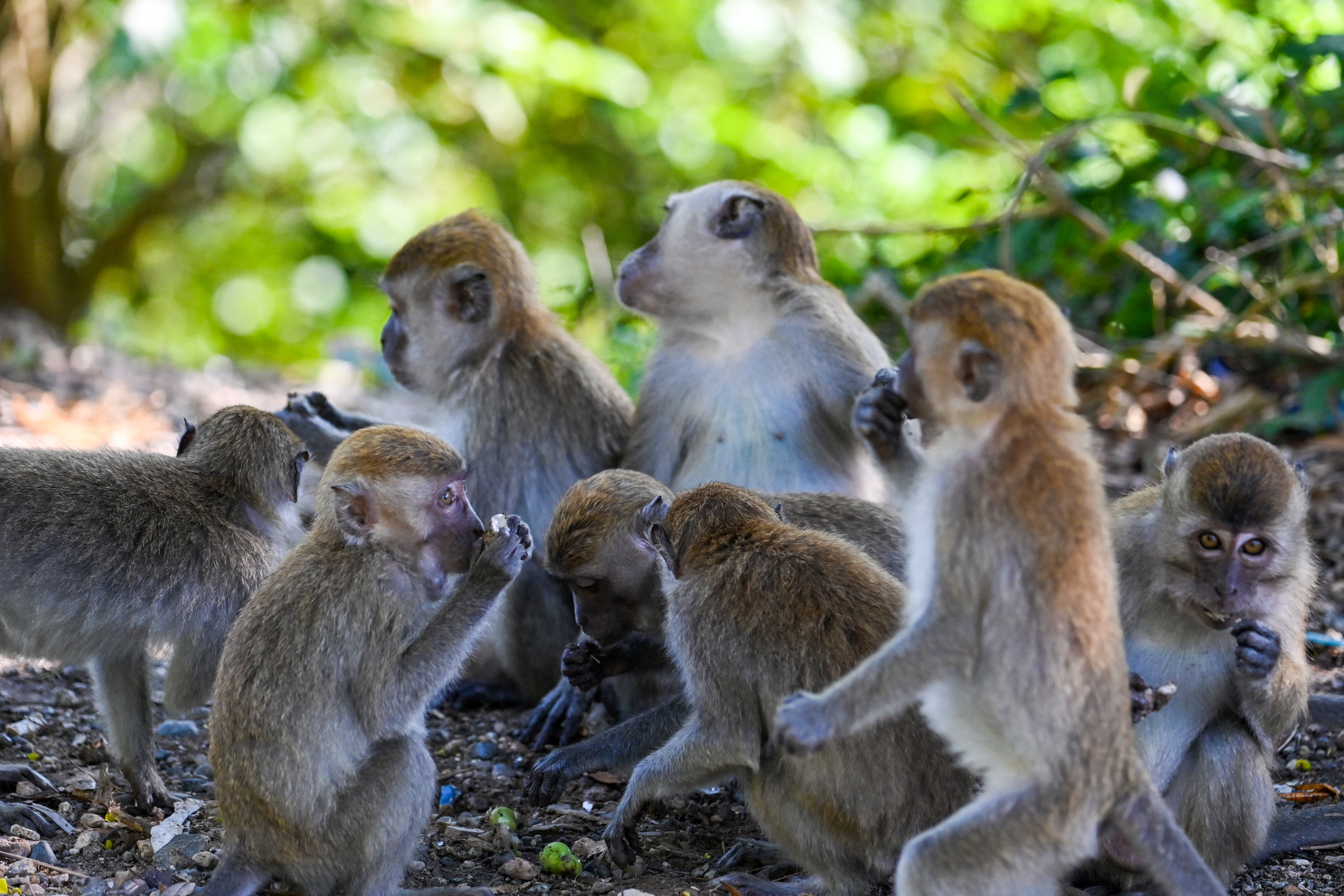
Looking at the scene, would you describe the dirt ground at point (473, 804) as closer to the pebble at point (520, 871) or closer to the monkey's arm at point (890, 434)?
the pebble at point (520, 871)

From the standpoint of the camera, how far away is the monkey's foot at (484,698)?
5.12m

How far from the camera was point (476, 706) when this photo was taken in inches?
202

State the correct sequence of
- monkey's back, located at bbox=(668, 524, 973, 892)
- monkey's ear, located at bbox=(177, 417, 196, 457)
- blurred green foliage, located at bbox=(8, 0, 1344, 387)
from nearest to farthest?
monkey's back, located at bbox=(668, 524, 973, 892), monkey's ear, located at bbox=(177, 417, 196, 457), blurred green foliage, located at bbox=(8, 0, 1344, 387)

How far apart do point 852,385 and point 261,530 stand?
2022 mm

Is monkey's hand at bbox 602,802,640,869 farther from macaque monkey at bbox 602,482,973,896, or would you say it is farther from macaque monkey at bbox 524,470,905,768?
macaque monkey at bbox 524,470,905,768

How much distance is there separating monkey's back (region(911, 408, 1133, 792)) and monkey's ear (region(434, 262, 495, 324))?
99.8 inches

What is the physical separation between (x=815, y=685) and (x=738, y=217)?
216 centimetres

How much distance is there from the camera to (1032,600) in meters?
2.82

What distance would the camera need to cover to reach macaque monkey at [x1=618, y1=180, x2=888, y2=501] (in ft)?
15.8

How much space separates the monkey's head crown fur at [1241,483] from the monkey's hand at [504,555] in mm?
1739

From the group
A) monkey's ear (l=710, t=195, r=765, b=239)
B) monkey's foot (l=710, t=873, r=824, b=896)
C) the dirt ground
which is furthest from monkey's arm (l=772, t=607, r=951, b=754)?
monkey's ear (l=710, t=195, r=765, b=239)

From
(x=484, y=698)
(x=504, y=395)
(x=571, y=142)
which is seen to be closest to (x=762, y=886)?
(x=484, y=698)

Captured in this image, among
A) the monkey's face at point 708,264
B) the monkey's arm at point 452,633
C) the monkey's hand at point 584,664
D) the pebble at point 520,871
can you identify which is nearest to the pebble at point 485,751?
the monkey's hand at point 584,664

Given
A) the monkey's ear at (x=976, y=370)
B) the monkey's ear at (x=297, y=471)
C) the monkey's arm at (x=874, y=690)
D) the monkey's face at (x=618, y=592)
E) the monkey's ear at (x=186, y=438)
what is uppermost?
the monkey's ear at (x=976, y=370)
